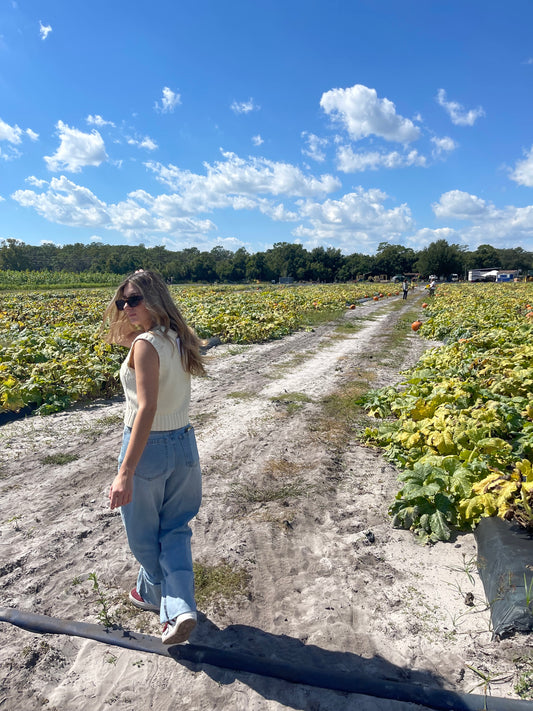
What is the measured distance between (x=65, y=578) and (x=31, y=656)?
0.69 meters

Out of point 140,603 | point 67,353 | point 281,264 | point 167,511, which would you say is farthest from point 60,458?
point 281,264

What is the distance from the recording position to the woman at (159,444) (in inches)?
85.9

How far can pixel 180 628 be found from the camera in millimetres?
2260

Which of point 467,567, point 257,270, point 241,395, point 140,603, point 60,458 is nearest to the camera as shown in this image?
point 140,603

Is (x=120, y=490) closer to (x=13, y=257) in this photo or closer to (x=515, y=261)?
(x=13, y=257)

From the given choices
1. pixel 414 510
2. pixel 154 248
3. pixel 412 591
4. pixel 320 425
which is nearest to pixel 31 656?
pixel 412 591

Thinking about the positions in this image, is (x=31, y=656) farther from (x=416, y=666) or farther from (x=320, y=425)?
(x=320, y=425)

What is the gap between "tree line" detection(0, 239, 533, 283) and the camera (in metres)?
90.0

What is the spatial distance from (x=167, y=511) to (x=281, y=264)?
324ft

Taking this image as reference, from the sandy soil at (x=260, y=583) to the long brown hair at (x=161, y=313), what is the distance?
5.63ft

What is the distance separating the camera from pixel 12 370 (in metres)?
8.12

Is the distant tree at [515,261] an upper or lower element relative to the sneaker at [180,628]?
upper

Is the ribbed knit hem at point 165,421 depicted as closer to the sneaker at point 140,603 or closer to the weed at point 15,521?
the sneaker at point 140,603

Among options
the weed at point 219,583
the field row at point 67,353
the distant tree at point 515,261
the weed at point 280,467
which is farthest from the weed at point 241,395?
the distant tree at point 515,261
